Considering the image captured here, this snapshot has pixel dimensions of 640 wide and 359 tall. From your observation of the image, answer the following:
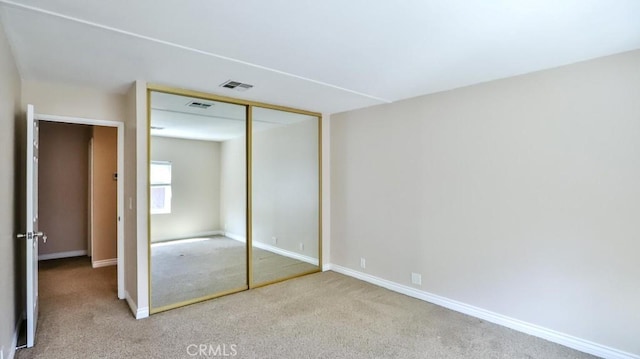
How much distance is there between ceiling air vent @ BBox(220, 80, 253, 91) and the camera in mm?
3324

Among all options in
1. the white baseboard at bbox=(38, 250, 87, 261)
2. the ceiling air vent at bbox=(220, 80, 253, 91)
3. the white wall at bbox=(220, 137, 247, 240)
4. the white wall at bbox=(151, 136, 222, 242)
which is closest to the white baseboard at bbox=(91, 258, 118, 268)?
the white baseboard at bbox=(38, 250, 87, 261)

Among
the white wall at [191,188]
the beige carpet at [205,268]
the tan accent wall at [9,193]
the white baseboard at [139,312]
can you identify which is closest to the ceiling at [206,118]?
the white wall at [191,188]

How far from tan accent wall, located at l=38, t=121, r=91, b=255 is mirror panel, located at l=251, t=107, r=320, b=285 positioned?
372 centimetres

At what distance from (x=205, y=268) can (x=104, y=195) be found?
2.23 m

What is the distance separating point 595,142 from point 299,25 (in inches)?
99.6

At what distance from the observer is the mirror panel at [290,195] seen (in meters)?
4.68

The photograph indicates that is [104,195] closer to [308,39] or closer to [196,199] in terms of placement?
[196,199]

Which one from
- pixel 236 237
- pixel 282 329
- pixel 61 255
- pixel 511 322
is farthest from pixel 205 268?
pixel 511 322

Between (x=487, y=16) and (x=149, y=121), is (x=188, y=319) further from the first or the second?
(x=487, y=16)

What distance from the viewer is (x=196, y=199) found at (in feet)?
14.6

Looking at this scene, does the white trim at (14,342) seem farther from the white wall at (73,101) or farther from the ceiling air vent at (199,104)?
the ceiling air vent at (199,104)

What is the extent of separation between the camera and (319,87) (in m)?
3.49

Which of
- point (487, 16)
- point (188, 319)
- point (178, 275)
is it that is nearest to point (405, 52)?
point (487, 16)

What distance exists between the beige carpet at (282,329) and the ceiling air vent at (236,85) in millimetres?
2373
